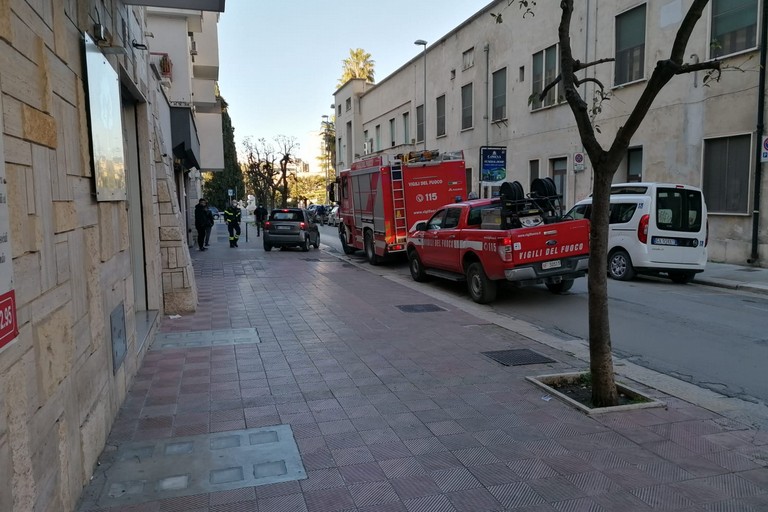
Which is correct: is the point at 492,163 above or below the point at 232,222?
above

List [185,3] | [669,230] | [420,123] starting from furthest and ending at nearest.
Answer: [420,123] < [669,230] < [185,3]

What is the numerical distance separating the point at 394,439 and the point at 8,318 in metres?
2.73

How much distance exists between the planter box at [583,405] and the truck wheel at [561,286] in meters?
5.28

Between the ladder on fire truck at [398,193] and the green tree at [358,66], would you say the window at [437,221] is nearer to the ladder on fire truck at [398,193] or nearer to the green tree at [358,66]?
the ladder on fire truck at [398,193]

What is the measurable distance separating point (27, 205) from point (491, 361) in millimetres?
4857

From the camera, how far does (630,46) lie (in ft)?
58.3

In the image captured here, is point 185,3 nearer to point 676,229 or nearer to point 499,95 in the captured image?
point 676,229

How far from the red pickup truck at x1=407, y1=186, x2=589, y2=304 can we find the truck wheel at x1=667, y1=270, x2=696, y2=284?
348 cm

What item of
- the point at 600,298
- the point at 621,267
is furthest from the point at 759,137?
the point at 600,298

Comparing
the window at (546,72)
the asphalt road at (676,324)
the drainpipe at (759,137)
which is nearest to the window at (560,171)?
the window at (546,72)

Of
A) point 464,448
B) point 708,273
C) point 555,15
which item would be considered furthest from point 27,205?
point 555,15

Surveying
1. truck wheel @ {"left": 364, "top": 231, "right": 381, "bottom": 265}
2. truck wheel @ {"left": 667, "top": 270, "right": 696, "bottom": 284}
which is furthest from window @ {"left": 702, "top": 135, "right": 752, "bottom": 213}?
truck wheel @ {"left": 364, "top": 231, "right": 381, "bottom": 265}

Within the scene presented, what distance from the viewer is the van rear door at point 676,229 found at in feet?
39.9

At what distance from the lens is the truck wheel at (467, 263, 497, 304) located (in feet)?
33.0
